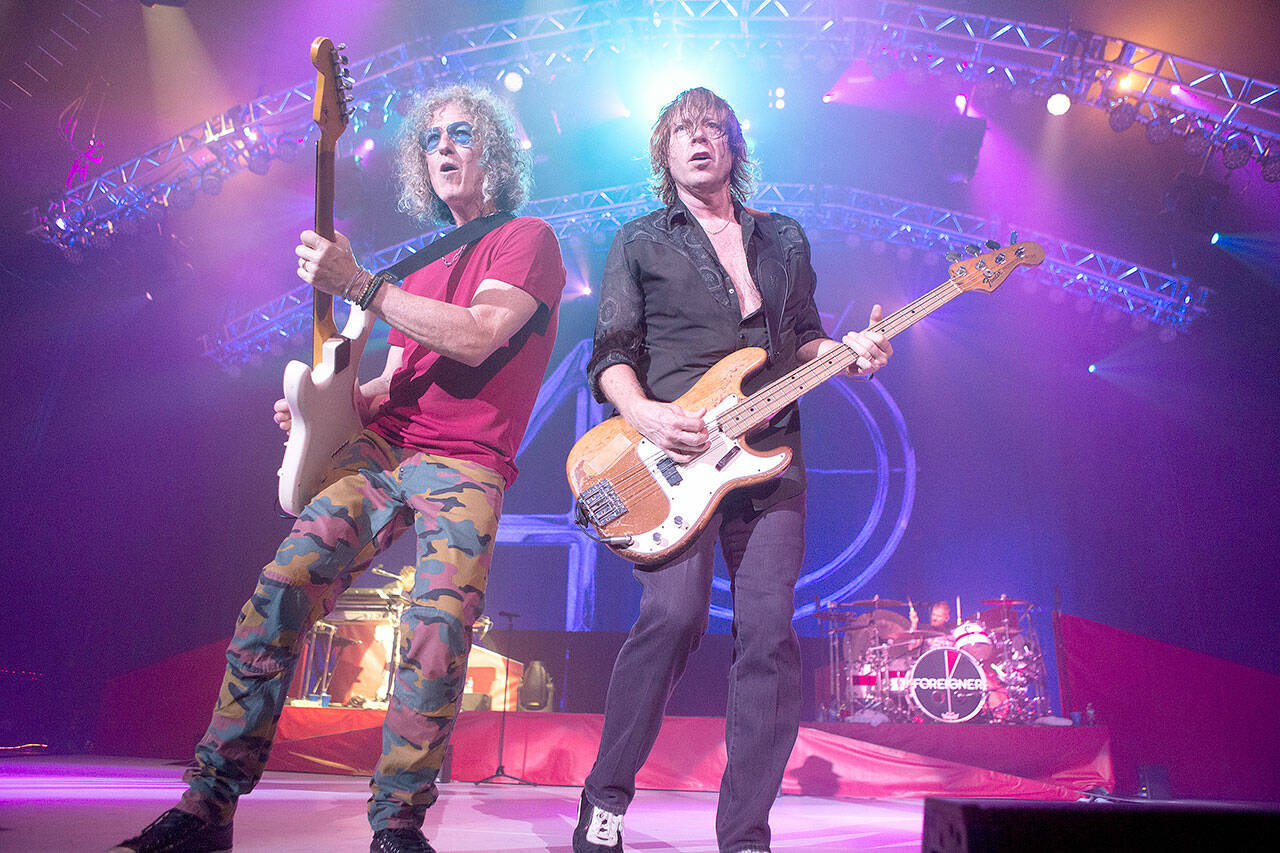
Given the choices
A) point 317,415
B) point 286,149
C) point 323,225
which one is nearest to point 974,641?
point 317,415

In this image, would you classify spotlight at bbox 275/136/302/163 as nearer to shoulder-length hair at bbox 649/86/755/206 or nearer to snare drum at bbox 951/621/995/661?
shoulder-length hair at bbox 649/86/755/206

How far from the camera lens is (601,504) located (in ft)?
8.17

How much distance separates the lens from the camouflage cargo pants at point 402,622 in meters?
2.01

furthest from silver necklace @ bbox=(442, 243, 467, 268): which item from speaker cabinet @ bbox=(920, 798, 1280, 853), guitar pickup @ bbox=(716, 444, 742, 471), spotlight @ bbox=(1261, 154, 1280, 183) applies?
spotlight @ bbox=(1261, 154, 1280, 183)

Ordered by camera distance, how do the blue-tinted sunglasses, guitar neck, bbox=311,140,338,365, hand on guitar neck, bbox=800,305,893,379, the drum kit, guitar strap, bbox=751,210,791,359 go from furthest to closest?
the drum kit
the blue-tinted sunglasses
guitar strap, bbox=751,210,791,359
hand on guitar neck, bbox=800,305,893,379
guitar neck, bbox=311,140,338,365

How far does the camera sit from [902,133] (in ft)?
35.2

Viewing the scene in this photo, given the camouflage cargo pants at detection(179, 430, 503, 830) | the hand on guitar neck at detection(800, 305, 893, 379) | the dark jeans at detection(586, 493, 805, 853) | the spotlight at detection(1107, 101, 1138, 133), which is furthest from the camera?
the spotlight at detection(1107, 101, 1138, 133)

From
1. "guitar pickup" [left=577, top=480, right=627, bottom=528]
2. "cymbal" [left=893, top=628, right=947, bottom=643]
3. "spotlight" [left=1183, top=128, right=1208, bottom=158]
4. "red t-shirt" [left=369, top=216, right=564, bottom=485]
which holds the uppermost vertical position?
"spotlight" [left=1183, top=128, right=1208, bottom=158]

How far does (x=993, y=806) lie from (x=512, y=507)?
1061 cm

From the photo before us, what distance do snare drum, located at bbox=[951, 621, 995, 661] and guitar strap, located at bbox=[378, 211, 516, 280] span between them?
731 centimetres

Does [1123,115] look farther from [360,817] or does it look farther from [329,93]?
[360,817]

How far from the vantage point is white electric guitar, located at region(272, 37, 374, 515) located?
222 cm

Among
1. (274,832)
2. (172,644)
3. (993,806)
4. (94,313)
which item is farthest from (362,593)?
(993,806)

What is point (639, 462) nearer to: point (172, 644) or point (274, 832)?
point (274, 832)
